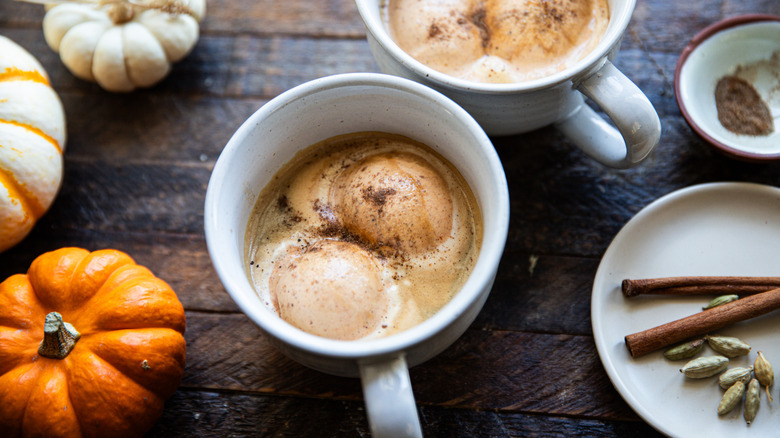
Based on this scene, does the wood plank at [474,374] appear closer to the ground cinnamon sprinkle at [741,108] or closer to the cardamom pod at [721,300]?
the cardamom pod at [721,300]

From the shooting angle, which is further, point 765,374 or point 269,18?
point 269,18

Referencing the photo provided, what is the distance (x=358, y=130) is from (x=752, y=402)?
854 millimetres

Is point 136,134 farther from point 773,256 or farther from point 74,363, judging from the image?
point 773,256

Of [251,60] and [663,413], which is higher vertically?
[251,60]

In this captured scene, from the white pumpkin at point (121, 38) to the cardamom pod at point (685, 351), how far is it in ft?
3.95

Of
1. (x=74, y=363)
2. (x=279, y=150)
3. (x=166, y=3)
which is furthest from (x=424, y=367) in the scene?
(x=166, y=3)

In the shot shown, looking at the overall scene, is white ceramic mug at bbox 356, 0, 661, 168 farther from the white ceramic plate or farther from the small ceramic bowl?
the small ceramic bowl

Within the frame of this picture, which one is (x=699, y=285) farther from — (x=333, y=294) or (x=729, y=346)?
(x=333, y=294)

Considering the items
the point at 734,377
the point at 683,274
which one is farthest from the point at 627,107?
the point at 734,377

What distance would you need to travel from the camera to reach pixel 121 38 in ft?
4.36

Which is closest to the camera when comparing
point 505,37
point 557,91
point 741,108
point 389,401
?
point 389,401

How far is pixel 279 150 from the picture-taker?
3.43 feet

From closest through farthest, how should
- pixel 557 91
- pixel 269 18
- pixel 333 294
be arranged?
pixel 333 294, pixel 557 91, pixel 269 18

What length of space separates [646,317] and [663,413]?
179 mm
